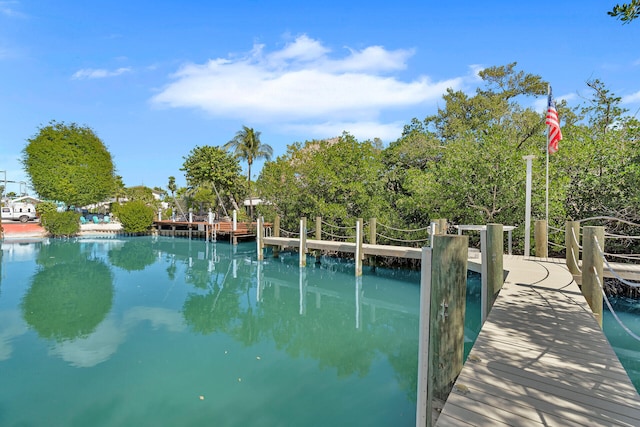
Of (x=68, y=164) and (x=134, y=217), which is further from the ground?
(x=68, y=164)

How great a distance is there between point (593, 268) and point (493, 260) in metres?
1.26

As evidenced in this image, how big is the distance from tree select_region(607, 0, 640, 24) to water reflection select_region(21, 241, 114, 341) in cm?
969

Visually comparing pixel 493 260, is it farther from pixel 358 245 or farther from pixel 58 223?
pixel 58 223

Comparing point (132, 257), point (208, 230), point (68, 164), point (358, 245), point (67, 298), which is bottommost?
point (132, 257)

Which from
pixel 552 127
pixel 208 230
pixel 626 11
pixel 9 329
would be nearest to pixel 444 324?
pixel 626 11

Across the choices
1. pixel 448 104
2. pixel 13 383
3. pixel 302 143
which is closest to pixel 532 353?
pixel 13 383

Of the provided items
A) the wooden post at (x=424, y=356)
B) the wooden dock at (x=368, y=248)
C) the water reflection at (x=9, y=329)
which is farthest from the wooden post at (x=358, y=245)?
the water reflection at (x=9, y=329)

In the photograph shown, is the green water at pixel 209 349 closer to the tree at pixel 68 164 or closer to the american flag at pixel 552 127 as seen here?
the american flag at pixel 552 127

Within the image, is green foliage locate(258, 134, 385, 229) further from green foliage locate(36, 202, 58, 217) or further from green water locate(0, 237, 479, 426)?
green foliage locate(36, 202, 58, 217)

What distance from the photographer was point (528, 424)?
209 cm

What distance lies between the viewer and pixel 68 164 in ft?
94.7

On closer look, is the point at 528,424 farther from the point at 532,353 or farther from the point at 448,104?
the point at 448,104

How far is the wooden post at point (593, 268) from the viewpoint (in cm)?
465

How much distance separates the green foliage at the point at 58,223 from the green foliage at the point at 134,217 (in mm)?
3337
